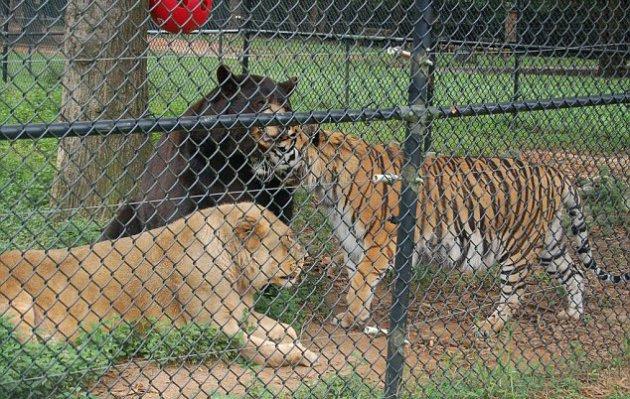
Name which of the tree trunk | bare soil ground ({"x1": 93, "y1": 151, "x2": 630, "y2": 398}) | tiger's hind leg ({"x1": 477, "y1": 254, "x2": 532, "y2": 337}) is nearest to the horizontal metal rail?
bare soil ground ({"x1": 93, "y1": 151, "x2": 630, "y2": 398})

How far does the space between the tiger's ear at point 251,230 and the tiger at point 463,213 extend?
837 millimetres

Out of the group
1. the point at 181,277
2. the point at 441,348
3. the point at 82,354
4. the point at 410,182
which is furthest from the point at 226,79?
the point at 441,348

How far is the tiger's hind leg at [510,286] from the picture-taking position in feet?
19.0

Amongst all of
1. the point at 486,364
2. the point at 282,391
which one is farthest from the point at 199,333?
the point at 486,364

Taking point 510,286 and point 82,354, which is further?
point 510,286

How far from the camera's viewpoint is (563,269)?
6.14 m

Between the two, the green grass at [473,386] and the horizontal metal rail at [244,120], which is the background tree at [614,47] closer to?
the horizontal metal rail at [244,120]

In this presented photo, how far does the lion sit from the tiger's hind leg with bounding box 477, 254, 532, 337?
1489mm

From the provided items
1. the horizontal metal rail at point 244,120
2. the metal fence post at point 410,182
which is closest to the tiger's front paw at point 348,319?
the metal fence post at point 410,182

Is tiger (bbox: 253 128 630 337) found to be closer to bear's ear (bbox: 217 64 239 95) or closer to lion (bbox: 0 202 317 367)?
bear's ear (bbox: 217 64 239 95)

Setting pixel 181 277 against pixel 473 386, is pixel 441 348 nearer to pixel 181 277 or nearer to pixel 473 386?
pixel 473 386

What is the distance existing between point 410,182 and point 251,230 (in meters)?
1.28

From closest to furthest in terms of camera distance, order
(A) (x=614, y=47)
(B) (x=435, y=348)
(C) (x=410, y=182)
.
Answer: (C) (x=410, y=182), (B) (x=435, y=348), (A) (x=614, y=47)

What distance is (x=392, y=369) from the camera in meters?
4.05
